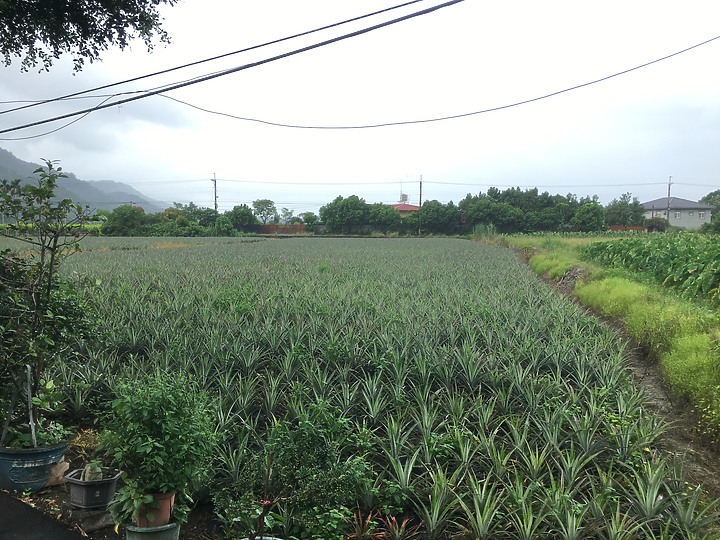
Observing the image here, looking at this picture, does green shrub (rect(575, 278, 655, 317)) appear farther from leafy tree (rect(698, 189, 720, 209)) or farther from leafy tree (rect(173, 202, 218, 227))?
leafy tree (rect(698, 189, 720, 209))

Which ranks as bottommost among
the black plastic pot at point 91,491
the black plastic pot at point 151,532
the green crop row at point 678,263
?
the black plastic pot at point 91,491

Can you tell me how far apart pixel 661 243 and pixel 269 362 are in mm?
15920

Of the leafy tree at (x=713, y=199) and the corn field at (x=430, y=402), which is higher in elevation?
the leafy tree at (x=713, y=199)

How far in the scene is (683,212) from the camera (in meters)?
83.4

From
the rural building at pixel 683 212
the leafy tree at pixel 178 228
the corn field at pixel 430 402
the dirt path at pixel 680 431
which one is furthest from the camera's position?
the rural building at pixel 683 212

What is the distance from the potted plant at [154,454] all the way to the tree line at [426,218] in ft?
202

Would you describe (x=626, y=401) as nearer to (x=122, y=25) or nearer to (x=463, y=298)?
(x=463, y=298)

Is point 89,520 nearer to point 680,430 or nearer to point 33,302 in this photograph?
point 33,302

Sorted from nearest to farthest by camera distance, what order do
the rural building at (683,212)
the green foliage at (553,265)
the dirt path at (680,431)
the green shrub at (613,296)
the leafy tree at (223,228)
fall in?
the dirt path at (680,431)
the green shrub at (613,296)
the green foliage at (553,265)
the leafy tree at (223,228)
the rural building at (683,212)

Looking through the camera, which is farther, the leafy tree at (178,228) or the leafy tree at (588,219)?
the leafy tree at (588,219)

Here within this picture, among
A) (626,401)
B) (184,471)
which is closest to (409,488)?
(184,471)

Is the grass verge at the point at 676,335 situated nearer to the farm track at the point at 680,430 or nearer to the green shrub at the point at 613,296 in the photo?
the green shrub at the point at 613,296

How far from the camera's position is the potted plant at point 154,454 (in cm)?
284

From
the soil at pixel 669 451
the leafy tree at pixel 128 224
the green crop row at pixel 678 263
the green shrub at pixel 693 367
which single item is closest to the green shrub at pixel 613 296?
the green crop row at pixel 678 263
